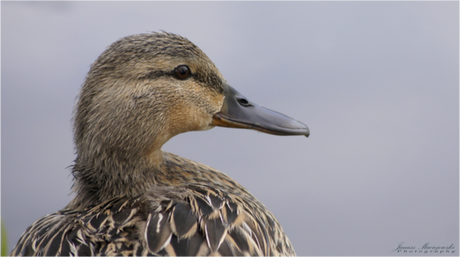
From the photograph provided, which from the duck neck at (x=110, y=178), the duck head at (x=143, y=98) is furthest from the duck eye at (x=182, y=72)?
the duck neck at (x=110, y=178)

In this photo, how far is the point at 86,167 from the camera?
2.08 meters

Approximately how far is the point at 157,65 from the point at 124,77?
0.15 metres

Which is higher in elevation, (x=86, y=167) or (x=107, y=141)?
(x=107, y=141)

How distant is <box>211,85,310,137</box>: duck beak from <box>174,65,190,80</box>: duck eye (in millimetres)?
228

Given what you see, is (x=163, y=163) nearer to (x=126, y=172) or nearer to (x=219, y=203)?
(x=126, y=172)

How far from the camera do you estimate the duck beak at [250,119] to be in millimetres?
2227

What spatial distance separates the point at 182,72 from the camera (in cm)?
212

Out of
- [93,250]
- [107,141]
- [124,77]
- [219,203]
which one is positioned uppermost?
[124,77]

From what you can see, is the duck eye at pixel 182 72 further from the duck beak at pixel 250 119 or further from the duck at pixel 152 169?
the duck beak at pixel 250 119

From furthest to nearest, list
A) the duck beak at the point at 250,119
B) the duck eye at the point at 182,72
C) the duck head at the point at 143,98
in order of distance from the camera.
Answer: the duck beak at the point at 250,119 < the duck eye at the point at 182,72 < the duck head at the point at 143,98

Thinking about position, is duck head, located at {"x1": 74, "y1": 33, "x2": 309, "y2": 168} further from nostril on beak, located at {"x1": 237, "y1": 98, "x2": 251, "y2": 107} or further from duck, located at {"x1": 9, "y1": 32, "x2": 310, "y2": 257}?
nostril on beak, located at {"x1": 237, "y1": 98, "x2": 251, "y2": 107}

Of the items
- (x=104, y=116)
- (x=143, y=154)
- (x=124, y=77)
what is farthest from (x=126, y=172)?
(x=124, y=77)

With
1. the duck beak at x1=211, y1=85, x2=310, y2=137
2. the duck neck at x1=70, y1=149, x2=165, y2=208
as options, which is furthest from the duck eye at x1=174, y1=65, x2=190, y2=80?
the duck neck at x1=70, y1=149, x2=165, y2=208

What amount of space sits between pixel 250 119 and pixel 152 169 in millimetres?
526
